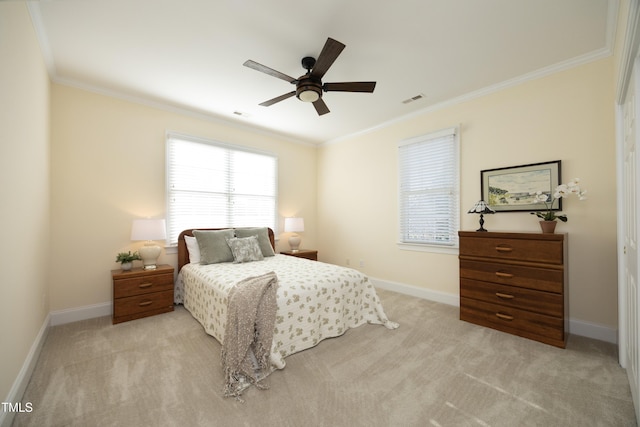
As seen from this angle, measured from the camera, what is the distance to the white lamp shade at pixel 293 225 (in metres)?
4.80

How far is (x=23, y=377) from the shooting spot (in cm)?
176

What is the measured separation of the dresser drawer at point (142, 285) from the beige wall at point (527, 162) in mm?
3055

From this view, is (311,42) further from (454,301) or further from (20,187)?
(454,301)

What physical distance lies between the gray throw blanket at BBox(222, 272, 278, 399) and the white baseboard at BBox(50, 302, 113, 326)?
2172 millimetres

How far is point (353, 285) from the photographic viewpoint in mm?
2811

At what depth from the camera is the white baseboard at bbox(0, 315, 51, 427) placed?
1440mm

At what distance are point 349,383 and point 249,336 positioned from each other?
81 cm

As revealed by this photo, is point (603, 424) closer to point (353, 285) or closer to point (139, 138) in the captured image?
point (353, 285)

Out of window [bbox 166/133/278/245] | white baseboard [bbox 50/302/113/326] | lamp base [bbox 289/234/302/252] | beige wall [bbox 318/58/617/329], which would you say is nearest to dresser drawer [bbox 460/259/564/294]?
beige wall [bbox 318/58/617/329]

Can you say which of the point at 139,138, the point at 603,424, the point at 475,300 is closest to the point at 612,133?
the point at 475,300

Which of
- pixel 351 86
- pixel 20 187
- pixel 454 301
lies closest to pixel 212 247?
pixel 20 187

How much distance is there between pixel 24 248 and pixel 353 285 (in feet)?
9.08

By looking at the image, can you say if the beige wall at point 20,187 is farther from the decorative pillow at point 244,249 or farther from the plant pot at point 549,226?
the plant pot at point 549,226

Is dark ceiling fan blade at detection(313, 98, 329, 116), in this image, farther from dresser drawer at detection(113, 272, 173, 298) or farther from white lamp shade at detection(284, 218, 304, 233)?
dresser drawer at detection(113, 272, 173, 298)
